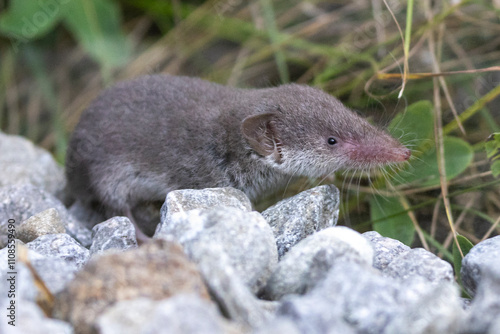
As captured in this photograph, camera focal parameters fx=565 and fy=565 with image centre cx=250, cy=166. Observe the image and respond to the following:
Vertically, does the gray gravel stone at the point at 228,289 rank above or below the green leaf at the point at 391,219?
above

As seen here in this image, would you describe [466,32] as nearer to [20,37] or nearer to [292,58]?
[292,58]

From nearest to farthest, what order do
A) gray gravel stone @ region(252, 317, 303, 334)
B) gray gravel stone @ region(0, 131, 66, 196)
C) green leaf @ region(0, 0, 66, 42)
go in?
gray gravel stone @ region(252, 317, 303, 334) → gray gravel stone @ region(0, 131, 66, 196) → green leaf @ region(0, 0, 66, 42)

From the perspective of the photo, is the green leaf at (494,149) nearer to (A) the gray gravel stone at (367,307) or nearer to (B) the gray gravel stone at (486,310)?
(B) the gray gravel stone at (486,310)

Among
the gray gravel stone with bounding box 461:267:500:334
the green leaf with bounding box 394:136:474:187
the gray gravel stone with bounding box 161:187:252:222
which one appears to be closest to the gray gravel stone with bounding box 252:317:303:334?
the gray gravel stone with bounding box 461:267:500:334

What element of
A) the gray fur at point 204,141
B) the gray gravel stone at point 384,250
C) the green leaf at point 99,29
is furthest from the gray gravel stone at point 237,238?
the green leaf at point 99,29

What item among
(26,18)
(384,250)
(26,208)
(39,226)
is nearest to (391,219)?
(384,250)

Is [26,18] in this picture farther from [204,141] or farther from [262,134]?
[262,134]

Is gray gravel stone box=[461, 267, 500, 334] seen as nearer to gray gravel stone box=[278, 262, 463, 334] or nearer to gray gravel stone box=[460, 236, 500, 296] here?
gray gravel stone box=[278, 262, 463, 334]
